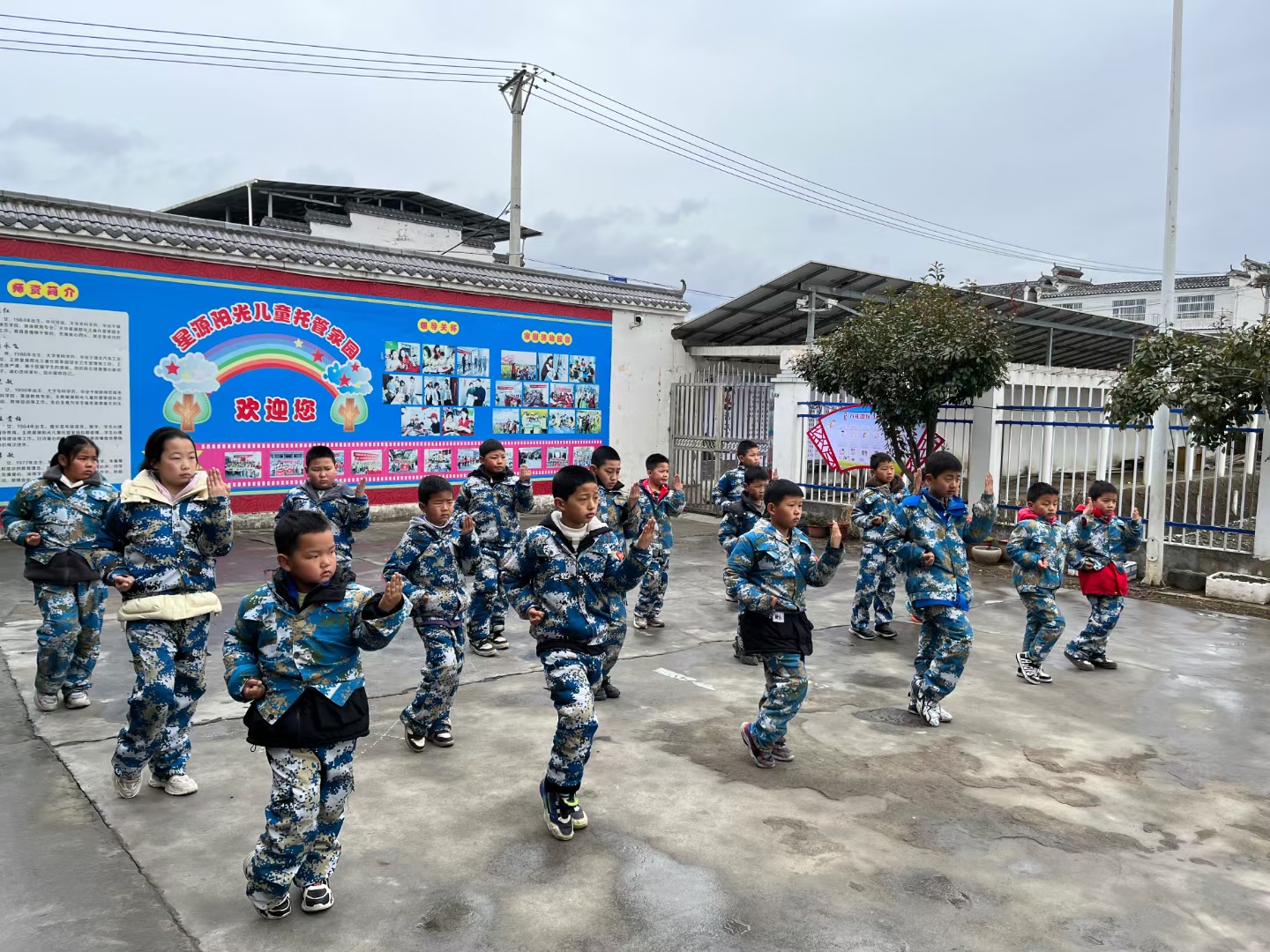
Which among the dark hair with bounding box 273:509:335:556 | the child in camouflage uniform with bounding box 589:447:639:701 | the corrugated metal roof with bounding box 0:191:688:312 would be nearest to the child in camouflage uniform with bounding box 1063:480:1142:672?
the child in camouflage uniform with bounding box 589:447:639:701

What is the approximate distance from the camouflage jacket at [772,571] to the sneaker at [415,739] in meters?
1.78

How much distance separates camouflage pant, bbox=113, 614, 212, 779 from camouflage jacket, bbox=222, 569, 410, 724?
41.5 inches

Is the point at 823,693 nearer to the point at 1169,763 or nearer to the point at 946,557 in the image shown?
the point at 946,557

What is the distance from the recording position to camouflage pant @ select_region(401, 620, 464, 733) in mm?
4730

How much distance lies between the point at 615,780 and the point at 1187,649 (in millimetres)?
5365

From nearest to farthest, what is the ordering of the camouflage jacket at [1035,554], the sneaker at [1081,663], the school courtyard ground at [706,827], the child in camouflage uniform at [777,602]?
the school courtyard ground at [706,827], the child in camouflage uniform at [777,602], the camouflage jacket at [1035,554], the sneaker at [1081,663]

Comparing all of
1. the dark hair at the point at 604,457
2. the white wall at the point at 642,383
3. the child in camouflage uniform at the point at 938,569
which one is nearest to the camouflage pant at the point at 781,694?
the child in camouflage uniform at the point at 938,569

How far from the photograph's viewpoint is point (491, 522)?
22.6ft

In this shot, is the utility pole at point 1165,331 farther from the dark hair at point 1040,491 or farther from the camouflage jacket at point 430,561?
the camouflage jacket at point 430,561

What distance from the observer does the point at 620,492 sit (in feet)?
22.1

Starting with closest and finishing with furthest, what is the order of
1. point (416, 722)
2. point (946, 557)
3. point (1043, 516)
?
point (416, 722)
point (946, 557)
point (1043, 516)

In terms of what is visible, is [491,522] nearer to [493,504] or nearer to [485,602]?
[493,504]

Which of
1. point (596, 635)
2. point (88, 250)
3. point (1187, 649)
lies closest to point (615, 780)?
point (596, 635)

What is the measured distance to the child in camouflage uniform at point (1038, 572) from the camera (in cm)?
627
